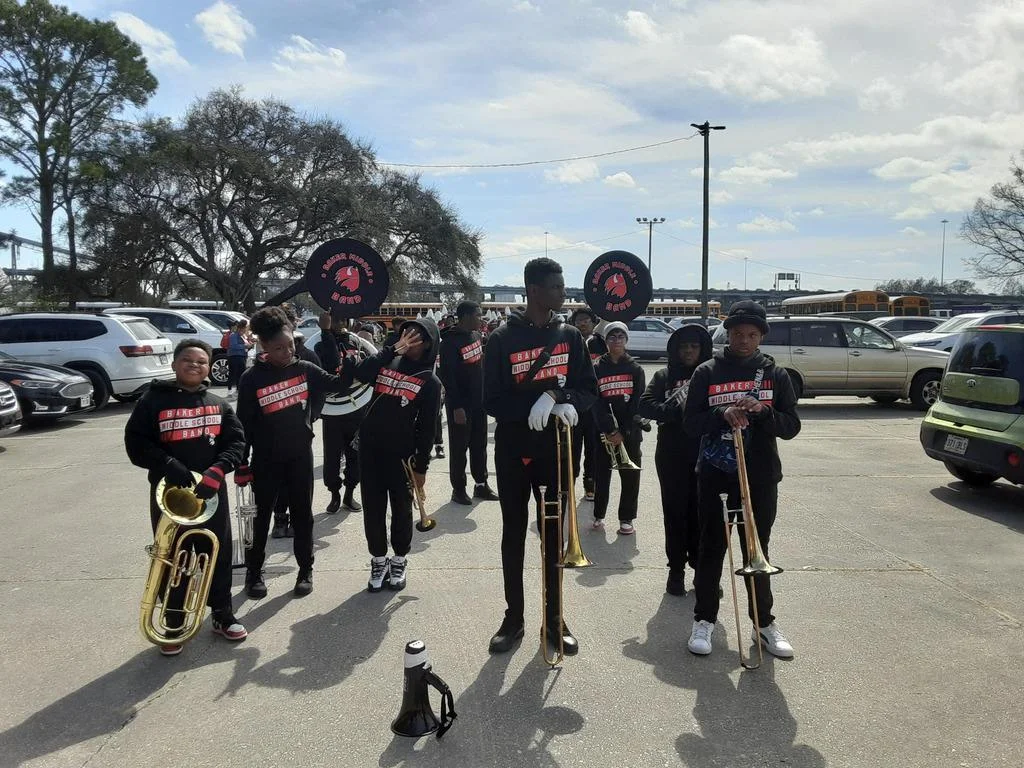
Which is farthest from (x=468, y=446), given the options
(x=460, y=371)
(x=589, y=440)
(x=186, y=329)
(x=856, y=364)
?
(x=186, y=329)

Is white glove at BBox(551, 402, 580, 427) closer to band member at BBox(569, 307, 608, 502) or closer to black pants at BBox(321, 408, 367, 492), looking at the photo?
band member at BBox(569, 307, 608, 502)

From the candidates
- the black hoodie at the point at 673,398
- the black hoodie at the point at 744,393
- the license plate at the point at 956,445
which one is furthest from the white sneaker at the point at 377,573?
the license plate at the point at 956,445

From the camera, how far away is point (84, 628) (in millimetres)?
4266

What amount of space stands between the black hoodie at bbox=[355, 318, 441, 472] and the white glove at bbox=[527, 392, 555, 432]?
53.8 inches

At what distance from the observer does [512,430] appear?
3.85 meters

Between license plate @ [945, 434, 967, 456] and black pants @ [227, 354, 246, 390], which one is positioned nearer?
license plate @ [945, 434, 967, 456]

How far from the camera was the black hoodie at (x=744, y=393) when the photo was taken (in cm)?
382

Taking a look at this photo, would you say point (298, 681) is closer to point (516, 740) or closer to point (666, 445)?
point (516, 740)

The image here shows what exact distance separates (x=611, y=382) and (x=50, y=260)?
34385 millimetres

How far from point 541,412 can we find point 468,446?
4072 mm

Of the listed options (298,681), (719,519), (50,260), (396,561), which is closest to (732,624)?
(719,519)

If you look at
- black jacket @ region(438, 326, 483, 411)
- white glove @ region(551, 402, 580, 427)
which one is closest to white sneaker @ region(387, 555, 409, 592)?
white glove @ region(551, 402, 580, 427)

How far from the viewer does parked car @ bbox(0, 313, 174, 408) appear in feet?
44.5

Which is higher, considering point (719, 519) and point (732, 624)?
point (719, 519)
